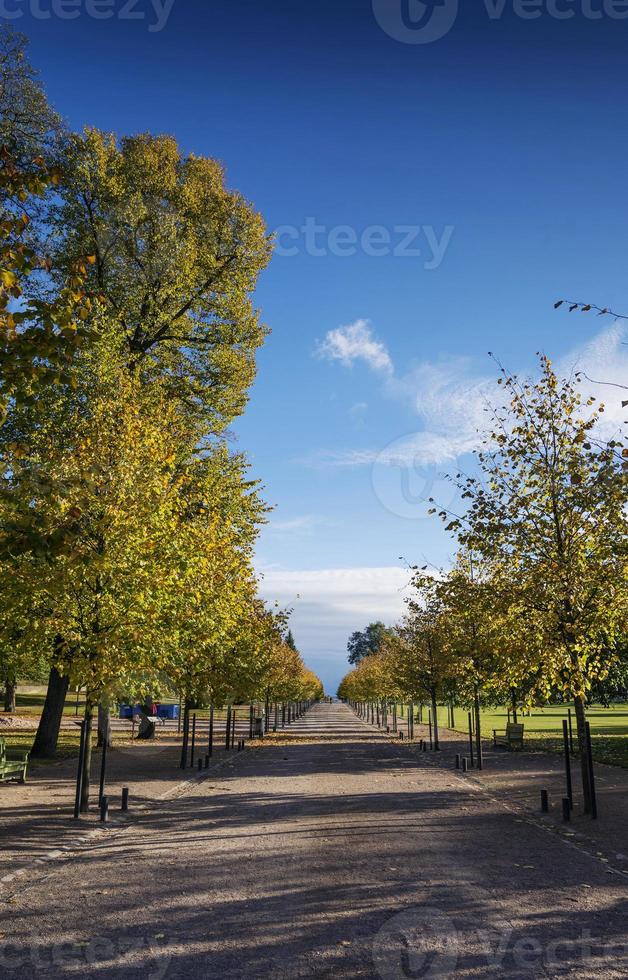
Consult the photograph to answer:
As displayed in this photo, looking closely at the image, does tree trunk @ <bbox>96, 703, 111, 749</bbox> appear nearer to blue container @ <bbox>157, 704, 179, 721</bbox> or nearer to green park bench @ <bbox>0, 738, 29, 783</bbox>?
green park bench @ <bbox>0, 738, 29, 783</bbox>

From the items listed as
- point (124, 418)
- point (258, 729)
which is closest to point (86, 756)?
point (124, 418)

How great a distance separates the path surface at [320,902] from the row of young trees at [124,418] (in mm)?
3664

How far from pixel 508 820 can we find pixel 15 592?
1011cm

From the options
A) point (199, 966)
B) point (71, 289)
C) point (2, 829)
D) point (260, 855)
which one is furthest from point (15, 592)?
point (199, 966)

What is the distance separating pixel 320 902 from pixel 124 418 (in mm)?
11382

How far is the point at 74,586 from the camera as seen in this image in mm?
13812

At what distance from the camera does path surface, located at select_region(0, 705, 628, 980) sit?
6531 mm

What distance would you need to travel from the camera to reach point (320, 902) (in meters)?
8.28

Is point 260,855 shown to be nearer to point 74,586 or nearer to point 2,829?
point 2,829

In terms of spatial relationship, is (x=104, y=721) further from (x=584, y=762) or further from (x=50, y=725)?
(x=584, y=762)

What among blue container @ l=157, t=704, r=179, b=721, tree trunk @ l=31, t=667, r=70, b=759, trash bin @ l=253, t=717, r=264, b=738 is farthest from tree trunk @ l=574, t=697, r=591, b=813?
blue container @ l=157, t=704, r=179, b=721

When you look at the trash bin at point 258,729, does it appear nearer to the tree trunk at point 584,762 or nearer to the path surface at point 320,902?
the path surface at point 320,902

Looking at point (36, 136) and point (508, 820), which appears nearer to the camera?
point (508, 820)

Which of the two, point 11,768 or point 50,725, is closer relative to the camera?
point 11,768
